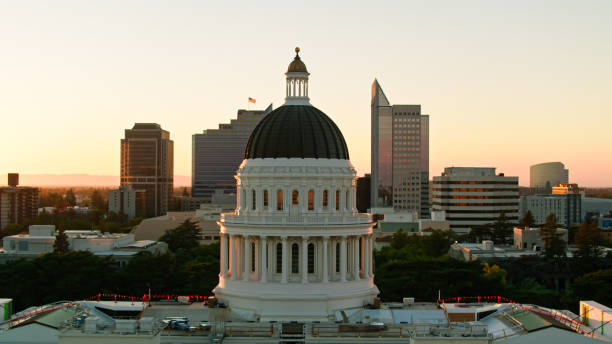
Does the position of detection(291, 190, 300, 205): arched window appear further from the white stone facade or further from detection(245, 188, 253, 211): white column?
detection(245, 188, 253, 211): white column

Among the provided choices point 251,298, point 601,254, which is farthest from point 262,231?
point 601,254

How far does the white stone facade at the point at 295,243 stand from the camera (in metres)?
91.3

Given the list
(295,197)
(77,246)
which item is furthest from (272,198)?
(77,246)

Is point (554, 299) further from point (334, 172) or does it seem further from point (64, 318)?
point (64, 318)

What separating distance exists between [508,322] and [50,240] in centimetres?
11515

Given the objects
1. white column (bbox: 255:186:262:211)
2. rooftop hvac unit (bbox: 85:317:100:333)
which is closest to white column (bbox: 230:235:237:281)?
white column (bbox: 255:186:262:211)

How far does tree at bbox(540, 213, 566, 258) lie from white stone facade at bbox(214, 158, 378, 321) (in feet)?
235

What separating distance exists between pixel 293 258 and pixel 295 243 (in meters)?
1.63

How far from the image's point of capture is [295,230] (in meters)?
91.6

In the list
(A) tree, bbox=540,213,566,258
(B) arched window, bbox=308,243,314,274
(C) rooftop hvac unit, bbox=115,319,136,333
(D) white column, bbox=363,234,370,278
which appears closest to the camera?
(C) rooftop hvac unit, bbox=115,319,136,333

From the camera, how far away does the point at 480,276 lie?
387 ft

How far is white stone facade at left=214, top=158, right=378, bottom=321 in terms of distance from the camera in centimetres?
9131

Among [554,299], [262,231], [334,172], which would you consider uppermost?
[334,172]

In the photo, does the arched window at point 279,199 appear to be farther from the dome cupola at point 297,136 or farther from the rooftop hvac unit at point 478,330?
the rooftop hvac unit at point 478,330
